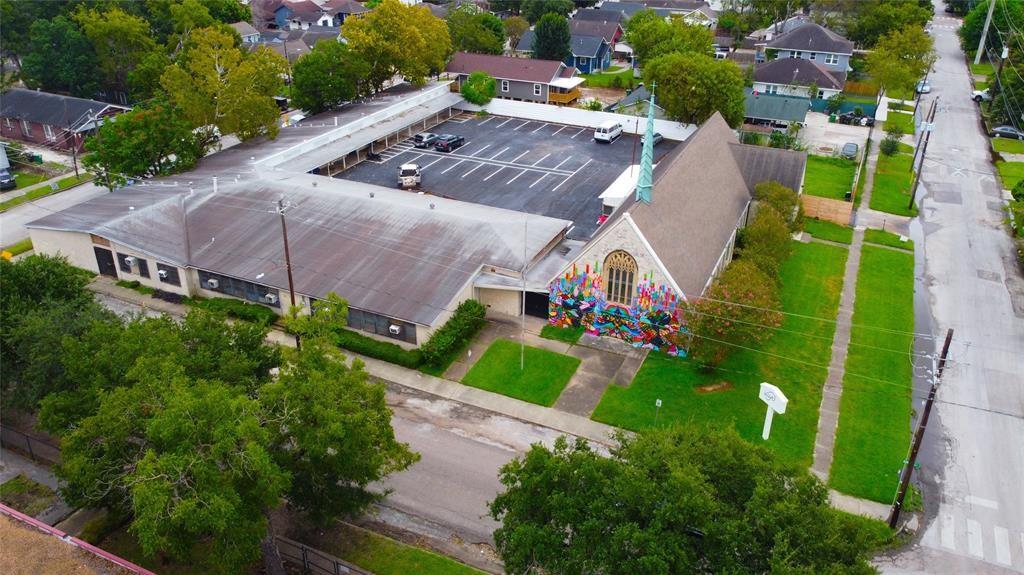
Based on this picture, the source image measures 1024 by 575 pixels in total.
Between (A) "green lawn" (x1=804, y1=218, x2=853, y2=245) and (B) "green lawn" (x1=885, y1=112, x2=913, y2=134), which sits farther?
(B) "green lawn" (x1=885, y1=112, x2=913, y2=134)

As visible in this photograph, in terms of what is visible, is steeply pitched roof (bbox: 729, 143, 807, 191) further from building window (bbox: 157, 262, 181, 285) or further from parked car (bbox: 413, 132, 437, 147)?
building window (bbox: 157, 262, 181, 285)

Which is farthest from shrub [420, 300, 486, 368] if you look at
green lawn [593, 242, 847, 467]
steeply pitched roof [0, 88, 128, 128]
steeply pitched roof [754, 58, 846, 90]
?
steeply pitched roof [754, 58, 846, 90]

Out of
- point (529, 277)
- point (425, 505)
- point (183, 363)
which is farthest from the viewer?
point (529, 277)

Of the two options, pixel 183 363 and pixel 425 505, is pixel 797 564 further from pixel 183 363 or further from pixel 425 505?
pixel 183 363

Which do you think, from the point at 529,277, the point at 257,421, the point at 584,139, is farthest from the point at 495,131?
the point at 257,421

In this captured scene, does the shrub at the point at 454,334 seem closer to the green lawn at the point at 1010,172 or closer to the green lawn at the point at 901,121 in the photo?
the green lawn at the point at 1010,172

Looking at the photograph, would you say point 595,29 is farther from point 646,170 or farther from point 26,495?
point 26,495
